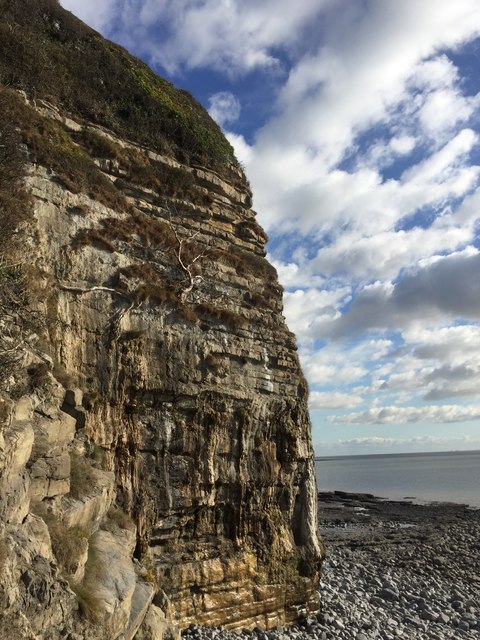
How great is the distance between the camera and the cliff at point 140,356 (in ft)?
34.7

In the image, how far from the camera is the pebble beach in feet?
55.9

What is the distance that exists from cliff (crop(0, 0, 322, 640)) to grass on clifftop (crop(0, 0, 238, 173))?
90 millimetres

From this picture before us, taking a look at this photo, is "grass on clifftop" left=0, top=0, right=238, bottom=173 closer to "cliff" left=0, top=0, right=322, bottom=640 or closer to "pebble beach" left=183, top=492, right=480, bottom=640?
"cliff" left=0, top=0, right=322, bottom=640

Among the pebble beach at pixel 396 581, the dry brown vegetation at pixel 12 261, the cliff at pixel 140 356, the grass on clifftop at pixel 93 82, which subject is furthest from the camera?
the grass on clifftop at pixel 93 82

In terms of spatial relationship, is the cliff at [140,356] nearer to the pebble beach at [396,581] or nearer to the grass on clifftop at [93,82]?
the grass on clifftop at [93,82]

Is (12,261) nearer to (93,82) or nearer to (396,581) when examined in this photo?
(93,82)

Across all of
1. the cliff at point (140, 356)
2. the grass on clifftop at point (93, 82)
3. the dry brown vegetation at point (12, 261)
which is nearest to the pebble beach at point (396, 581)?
the cliff at point (140, 356)

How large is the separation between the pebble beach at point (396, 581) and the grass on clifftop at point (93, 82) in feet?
59.5

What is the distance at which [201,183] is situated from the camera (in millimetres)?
20078

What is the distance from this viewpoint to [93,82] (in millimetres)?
19750

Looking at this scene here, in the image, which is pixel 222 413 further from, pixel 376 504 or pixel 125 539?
pixel 376 504

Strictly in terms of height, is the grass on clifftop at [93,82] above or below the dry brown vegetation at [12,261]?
above

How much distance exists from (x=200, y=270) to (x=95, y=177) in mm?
4840

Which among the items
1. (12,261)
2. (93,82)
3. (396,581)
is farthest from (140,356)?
(396,581)
